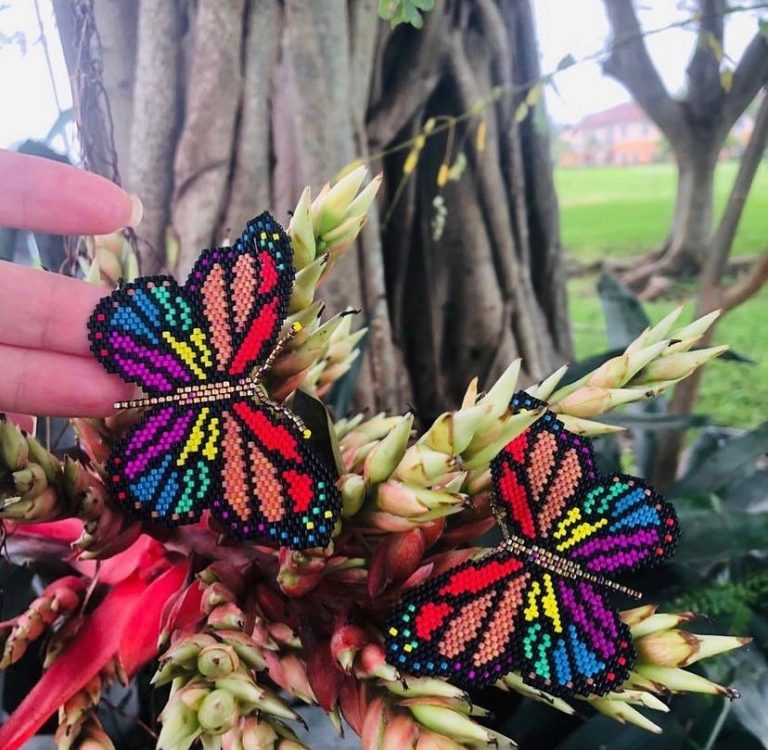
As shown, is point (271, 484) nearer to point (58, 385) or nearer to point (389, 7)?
point (58, 385)

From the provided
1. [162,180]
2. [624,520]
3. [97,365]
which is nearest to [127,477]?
[97,365]

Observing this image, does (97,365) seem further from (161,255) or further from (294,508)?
(161,255)

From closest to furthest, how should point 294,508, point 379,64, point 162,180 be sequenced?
1. point 294,508
2. point 162,180
3. point 379,64

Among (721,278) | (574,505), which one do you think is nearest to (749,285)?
(721,278)

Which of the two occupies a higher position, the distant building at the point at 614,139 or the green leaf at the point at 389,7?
the green leaf at the point at 389,7

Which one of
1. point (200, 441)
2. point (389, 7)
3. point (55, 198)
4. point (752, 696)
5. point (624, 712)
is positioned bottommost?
point (752, 696)

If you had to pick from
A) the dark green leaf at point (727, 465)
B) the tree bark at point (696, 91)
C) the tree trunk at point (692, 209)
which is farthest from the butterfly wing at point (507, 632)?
the tree trunk at point (692, 209)

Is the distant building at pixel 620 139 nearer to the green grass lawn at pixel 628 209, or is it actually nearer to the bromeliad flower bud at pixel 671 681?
the green grass lawn at pixel 628 209
